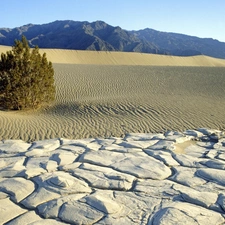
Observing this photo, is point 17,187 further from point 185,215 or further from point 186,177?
point 186,177

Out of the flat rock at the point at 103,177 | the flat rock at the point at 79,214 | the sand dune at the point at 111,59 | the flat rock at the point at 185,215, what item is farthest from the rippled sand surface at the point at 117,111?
the sand dune at the point at 111,59

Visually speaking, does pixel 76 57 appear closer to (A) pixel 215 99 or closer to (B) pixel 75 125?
(A) pixel 215 99

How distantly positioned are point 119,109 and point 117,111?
0.22 metres

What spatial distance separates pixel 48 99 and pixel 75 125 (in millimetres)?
3197

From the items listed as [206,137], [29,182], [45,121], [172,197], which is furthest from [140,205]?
[45,121]

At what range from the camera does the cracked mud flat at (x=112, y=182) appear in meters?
3.22

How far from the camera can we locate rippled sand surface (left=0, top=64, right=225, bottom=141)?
819 centimetres

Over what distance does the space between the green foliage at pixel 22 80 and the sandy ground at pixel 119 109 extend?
0.51 metres

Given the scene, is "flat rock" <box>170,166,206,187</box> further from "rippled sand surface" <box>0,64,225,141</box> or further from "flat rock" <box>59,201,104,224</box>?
"rippled sand surface" <box>0,64,225,141</box>

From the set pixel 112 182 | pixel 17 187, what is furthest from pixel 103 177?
pixel 17 187

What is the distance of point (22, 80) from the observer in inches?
424

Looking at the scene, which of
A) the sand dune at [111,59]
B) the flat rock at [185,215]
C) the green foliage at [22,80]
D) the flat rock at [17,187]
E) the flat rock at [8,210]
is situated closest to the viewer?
the flat rock at [185,215]

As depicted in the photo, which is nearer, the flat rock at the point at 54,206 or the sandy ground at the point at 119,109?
the flat rock at the point at 54,206

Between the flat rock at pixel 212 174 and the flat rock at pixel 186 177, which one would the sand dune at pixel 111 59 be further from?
the flat rock at pixel 212 174
